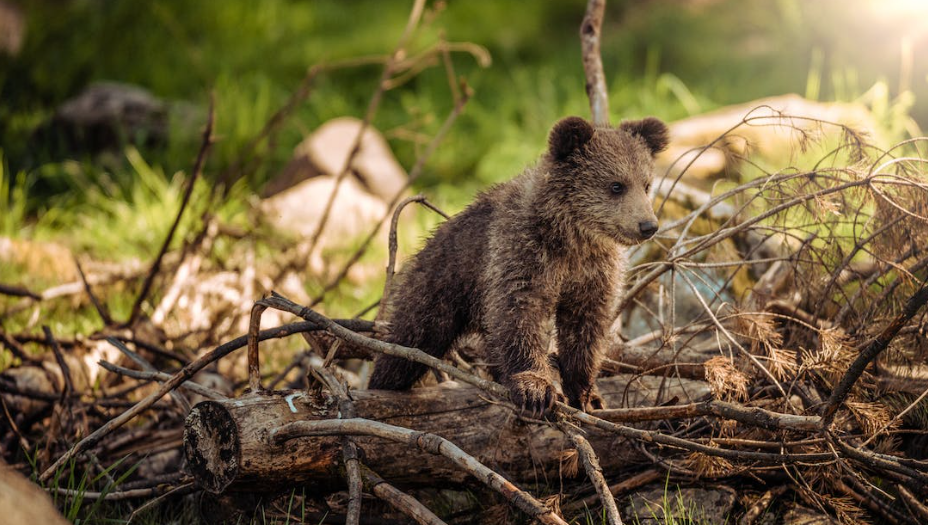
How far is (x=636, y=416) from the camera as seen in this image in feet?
10.0

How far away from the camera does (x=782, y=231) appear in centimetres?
358

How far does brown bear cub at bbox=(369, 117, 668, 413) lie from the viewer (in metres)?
3.43

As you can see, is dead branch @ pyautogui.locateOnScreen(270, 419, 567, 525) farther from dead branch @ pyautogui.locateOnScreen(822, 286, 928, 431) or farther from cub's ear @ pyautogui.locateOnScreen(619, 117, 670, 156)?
cub's ear @ pyautogui.locateOnScreen(619, 117, 670, 156)

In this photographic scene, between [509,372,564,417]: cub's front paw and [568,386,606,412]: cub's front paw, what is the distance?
438mm

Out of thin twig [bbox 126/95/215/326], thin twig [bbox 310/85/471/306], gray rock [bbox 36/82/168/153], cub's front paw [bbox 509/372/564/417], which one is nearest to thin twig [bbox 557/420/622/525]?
cub's front paw [bbox 509/372/564/417]

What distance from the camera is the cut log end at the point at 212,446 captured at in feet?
10.1

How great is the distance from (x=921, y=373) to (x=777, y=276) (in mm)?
902

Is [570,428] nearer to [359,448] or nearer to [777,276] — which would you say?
[359,448]

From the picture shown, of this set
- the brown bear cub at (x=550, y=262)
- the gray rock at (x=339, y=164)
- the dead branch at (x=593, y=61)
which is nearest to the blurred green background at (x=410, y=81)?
the gray rock at (x=339, y=164)

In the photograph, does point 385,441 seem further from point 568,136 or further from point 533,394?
point 568,136

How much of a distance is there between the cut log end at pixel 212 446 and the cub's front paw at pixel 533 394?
968mm

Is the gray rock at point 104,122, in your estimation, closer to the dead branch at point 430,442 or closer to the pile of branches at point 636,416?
the pile of branches at point 636,416

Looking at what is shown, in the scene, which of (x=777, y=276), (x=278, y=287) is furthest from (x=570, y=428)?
(x=278, y=287)

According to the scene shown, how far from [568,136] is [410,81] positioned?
7.57m
